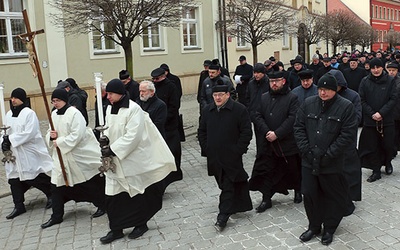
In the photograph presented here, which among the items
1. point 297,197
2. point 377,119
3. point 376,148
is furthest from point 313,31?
point 297,197

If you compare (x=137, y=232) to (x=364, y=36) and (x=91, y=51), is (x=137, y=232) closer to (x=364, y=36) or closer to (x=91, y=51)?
(x=91, y=51)

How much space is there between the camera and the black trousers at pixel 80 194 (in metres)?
6.29

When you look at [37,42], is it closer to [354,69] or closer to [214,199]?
[354,69]

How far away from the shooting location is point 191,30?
22766 mm

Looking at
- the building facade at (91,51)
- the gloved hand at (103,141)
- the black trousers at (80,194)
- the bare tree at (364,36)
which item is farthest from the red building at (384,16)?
the gloved hand at (103,141)

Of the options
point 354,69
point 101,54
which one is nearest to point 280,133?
point 354,69

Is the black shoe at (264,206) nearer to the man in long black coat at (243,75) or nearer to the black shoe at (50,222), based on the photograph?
the black shoe at (50,222)

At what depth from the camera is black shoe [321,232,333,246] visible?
5.16 meters

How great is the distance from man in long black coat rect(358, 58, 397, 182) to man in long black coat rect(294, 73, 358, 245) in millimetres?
2703

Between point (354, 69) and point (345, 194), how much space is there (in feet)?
25.6

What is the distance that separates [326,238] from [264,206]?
4.19 ft

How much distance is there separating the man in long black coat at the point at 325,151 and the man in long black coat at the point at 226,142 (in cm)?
74

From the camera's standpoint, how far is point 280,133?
6180mm

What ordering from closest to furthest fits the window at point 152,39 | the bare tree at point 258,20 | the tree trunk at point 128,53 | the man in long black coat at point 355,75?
1. the tree trunk at point 128,53
2. the man in long black coat at point 355,75
3. the bare tree at point 258,20
4. the window at point 152,39
